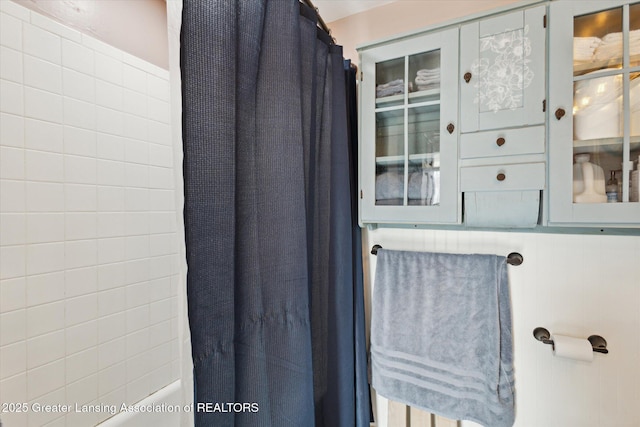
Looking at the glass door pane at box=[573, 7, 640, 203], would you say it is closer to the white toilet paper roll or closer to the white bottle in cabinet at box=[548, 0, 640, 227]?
the white bottle in cabinet at box=[548, 0, 640, 227]

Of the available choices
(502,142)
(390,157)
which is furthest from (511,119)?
(390,157)

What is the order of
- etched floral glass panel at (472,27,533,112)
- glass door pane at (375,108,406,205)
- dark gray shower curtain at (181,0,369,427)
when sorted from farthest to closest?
1. glass door pane at (375,108,406,205)
2. etched floral glass panel at (472,27,533,112)
3. dark gray shower curtain at (181,0,369,427)

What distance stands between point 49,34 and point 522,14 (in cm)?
161

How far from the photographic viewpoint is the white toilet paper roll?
0.87 m

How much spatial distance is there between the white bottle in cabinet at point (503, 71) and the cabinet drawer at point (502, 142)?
0.07 feet

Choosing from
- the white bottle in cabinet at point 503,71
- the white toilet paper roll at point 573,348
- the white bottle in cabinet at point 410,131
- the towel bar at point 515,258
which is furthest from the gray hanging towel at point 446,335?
the white bottle in cabinet at point 503,71

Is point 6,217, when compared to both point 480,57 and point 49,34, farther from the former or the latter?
point 480,57

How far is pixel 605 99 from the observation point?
77 centimetres

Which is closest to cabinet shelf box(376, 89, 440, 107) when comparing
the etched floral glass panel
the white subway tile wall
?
the etched floral glass panel

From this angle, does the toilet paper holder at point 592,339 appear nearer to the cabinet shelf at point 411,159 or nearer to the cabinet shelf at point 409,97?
the cabinet shelf at point 411,159

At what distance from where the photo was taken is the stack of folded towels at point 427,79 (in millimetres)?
981

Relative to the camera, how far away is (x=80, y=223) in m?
1.06

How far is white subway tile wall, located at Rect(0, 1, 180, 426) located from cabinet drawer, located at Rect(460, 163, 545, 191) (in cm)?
138

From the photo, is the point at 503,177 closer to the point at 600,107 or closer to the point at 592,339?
the point at 600,107
